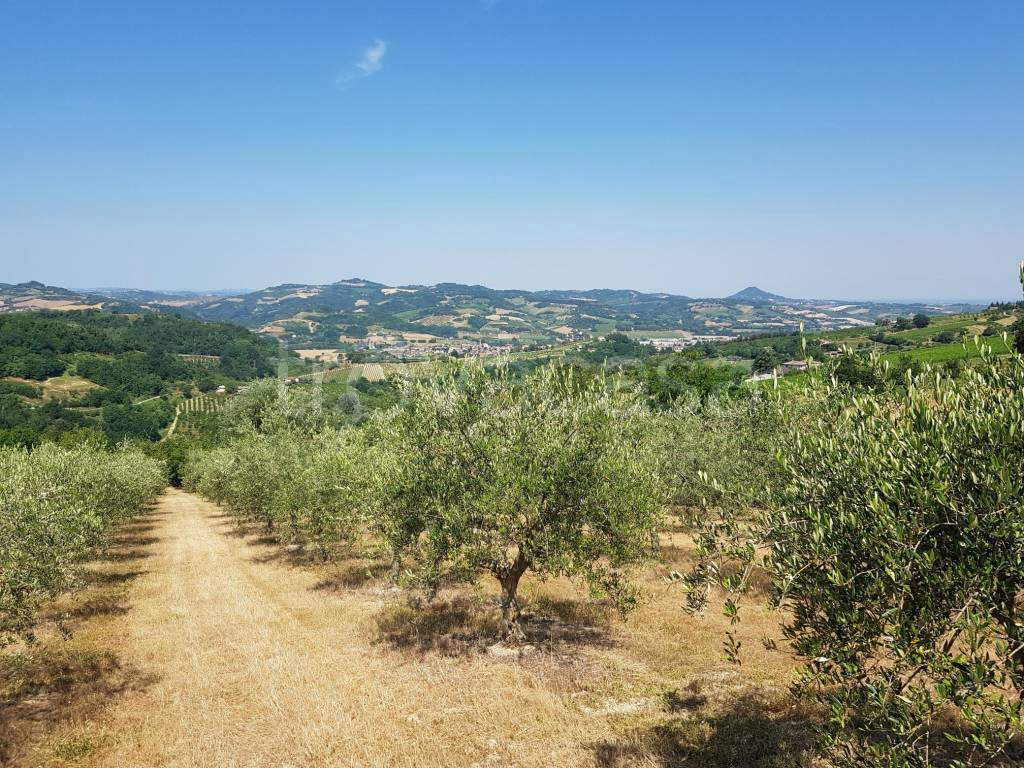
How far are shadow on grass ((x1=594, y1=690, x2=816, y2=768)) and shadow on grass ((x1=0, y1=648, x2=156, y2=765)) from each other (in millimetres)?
17480

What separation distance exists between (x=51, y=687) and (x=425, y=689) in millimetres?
14082

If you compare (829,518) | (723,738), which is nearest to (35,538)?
(723,738)

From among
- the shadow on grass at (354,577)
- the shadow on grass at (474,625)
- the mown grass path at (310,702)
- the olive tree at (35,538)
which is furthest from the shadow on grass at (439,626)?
the olive tree at (35,538)

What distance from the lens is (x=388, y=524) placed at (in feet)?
77.3

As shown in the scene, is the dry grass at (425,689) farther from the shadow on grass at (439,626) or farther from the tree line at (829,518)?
the tree line at (829,518)

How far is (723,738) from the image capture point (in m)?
15.8

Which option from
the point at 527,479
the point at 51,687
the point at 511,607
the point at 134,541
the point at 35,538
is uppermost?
the point at 527,479

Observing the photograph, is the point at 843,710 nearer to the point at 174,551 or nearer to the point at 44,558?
the point at 44,558

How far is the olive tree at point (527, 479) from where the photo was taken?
2020 centimetres

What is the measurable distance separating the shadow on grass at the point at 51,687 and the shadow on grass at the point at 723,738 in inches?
688

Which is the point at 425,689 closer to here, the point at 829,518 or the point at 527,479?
the point at 527,479

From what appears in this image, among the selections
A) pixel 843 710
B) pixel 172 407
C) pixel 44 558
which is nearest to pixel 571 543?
pixel 843 710

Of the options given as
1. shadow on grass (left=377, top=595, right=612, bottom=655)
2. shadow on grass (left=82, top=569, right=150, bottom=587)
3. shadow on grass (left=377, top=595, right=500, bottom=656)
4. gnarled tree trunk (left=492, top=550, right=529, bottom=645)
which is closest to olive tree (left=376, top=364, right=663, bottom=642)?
gnarled tree trunk (left=492, top=550, right=529, bottom=645)

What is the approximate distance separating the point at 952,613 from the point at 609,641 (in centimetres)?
1722
